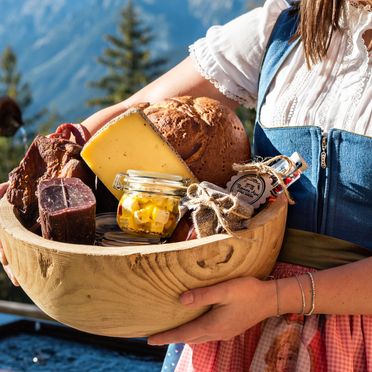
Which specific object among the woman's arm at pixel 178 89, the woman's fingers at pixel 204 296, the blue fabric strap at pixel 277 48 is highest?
the blue fabric strap at pixel 277 48

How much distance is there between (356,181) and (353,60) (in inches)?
10.6

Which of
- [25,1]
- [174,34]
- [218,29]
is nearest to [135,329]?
[218,29]

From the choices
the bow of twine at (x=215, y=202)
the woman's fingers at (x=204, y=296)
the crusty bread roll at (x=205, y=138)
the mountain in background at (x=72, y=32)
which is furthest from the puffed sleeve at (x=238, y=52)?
the mountain in background at (x=72, y=32)

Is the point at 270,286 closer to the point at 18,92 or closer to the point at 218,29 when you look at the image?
the point at 218,29

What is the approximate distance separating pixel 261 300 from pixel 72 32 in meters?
91.8

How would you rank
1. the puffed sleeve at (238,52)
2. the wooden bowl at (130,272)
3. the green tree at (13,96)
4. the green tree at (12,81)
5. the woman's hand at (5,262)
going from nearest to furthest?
the wooden bowl at (130,272)
the woman's hand at (5,262)
the puffed sleeve at (238,52)
the green tree at (13,96)
the green tree at (12,81)

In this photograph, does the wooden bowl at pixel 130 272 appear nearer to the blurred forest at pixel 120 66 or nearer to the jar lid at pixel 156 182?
the jar lid at pixel 156 182

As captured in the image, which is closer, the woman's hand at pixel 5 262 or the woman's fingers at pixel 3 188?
the woman's hand at pixel 5 262

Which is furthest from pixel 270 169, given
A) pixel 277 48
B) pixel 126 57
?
pixel 126 57

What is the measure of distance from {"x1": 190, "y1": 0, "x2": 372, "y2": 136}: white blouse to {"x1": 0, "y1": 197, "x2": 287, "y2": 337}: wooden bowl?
0.28 m

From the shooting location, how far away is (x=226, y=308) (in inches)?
40.1

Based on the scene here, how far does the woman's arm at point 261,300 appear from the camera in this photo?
100 centimetres

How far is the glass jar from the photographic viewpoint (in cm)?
103

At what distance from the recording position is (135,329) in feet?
3.35
